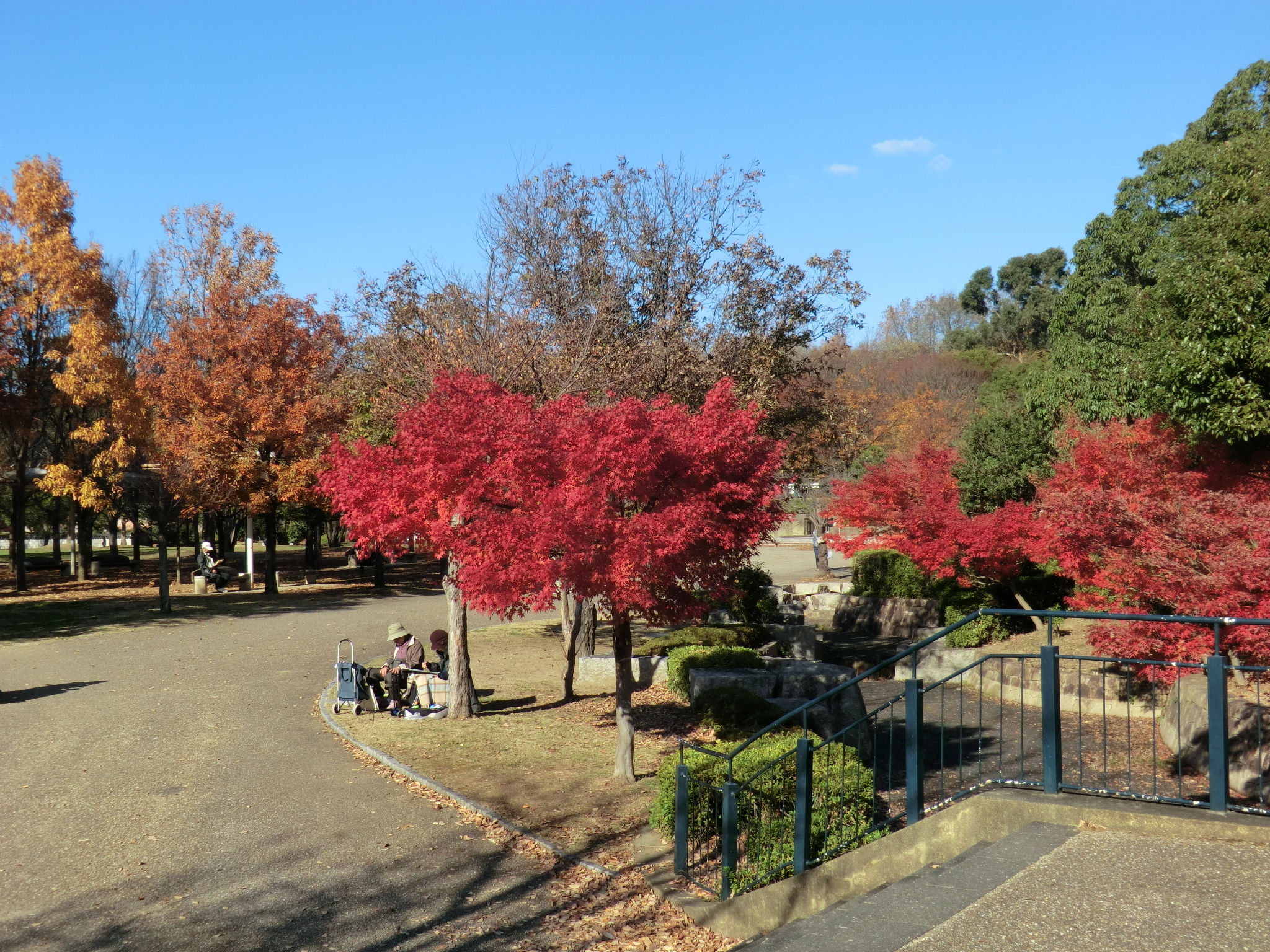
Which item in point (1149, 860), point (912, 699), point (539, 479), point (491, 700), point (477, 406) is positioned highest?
point (477, 406)

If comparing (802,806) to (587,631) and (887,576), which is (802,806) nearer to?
(587,631)

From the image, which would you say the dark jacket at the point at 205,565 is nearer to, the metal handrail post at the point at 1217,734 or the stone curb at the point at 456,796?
the stone curb at the point at 456,796

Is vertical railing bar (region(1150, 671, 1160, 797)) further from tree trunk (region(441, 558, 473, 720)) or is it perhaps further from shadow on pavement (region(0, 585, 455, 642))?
shadow on pavement (region(0, 585, 455, 642))

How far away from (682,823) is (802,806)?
3.65ft

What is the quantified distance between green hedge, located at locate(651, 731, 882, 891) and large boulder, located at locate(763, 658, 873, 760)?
3127mm

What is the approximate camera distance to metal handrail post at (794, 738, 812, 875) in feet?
21.3

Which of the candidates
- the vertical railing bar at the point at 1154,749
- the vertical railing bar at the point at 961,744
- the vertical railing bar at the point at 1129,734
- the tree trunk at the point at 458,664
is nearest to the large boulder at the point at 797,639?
the vertical railing bar at the point at 961,744

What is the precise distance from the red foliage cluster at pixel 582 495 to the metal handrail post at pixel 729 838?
237cm

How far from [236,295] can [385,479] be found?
20.0 metres

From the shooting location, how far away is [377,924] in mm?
6684

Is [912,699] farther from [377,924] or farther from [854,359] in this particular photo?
[854,359]

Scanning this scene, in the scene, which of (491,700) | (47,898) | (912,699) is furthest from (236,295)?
(912,699)

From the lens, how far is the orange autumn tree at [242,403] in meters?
26.2

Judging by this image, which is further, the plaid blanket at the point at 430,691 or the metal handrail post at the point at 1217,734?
the plaid blanket at the point at 430,691
